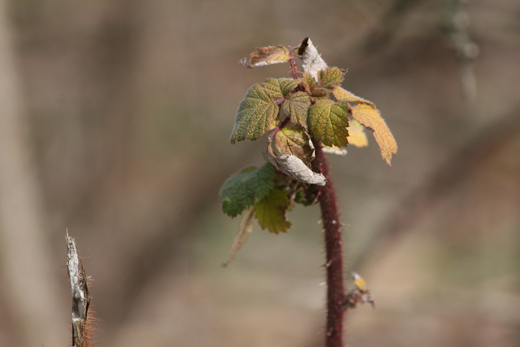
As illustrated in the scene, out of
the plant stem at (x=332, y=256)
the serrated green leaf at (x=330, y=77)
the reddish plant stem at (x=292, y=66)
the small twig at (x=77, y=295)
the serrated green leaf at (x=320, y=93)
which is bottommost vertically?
the small twig at (x=77, y=295)

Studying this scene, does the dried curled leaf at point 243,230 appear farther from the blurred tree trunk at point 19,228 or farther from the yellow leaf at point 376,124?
the blurred tree trunk at point 19,228

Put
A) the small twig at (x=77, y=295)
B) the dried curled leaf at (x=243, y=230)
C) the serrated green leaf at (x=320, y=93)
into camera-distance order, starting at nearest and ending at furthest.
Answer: the small twig at (x=77, y=295) → the serrated green leaf at (x=320, y=93) → the dried curled leaf at (x=243, y=230)

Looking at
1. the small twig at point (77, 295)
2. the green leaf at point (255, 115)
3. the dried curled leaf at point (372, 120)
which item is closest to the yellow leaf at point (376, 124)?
the dried curled leaf at point (372, 120)

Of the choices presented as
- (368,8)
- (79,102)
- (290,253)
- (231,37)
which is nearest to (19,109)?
(79,102)

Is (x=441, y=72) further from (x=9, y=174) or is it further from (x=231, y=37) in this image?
(x=9, y=174)

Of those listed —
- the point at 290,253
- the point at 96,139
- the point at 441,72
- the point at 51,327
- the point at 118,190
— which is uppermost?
the point at 441,72
